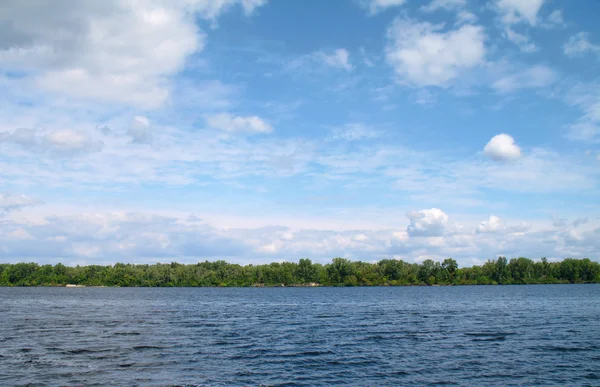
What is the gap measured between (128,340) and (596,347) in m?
44.5

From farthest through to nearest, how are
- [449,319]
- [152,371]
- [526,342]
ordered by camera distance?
1. [449,319]
2. [526,342]
3. [152,371]

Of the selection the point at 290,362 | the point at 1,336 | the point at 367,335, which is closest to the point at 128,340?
the point at 1,336

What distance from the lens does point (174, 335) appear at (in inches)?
1987

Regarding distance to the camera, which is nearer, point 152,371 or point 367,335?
point 152,371

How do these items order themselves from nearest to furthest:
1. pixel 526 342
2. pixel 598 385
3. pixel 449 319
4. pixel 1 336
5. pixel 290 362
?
pixel 598 385 < pixel 290 362 < pixel 526 342 < pixel 1 336 < pixel 449 319

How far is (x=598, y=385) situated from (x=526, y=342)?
1697 centimetres

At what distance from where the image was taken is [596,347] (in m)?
41.7

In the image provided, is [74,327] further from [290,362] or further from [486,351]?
[486,351]

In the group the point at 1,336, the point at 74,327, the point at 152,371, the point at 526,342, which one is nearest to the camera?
the point at 152,371

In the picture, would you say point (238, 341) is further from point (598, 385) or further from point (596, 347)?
point (596, 347)

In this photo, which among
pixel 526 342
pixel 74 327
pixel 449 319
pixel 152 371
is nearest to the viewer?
pixel 152 371

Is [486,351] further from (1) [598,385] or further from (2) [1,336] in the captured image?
(2) [1,336]

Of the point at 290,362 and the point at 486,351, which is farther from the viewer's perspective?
the point at 486,351

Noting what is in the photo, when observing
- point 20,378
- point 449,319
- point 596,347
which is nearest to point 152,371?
point 20,378
